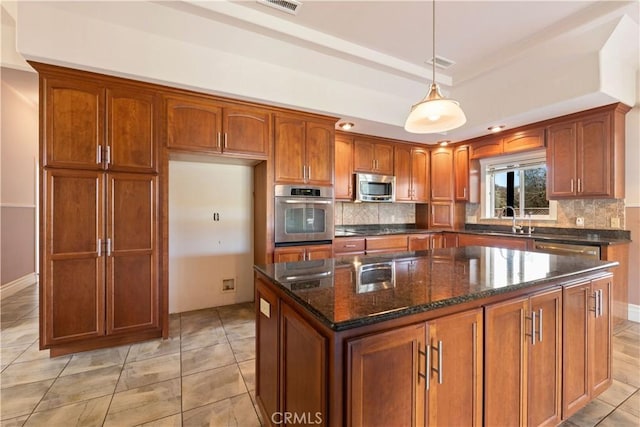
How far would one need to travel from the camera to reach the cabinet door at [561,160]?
340 centimetres

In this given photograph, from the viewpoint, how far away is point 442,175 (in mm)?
4895

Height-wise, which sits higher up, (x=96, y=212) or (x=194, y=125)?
(x=194, y=125)

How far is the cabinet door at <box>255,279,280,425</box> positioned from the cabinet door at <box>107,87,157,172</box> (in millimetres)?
1792

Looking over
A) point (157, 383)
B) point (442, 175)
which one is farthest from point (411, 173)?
point (157, 383)

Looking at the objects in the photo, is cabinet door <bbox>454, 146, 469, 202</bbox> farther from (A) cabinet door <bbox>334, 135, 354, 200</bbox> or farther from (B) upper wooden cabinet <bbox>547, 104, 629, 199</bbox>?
(A) cabinet door <bbox>334, 135, 354, 200</bbox>

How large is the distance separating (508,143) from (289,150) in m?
3.21

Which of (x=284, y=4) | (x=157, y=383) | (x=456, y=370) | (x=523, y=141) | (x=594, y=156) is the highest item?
(x=284, y=4)

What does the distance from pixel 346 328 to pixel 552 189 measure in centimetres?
403

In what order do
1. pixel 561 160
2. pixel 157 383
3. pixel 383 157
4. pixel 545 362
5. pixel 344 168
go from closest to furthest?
pixel 545 362
pixel 157 383
pixel 561 160
pixel 344 168
pixel 383 157

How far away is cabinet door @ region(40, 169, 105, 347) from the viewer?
7.49 ft

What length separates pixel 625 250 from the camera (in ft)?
10.3

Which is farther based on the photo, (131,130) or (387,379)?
(131,130)

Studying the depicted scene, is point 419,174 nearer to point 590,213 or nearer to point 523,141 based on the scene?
point 523,141

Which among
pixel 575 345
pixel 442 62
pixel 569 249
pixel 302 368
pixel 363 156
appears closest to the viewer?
pixel 302 368
